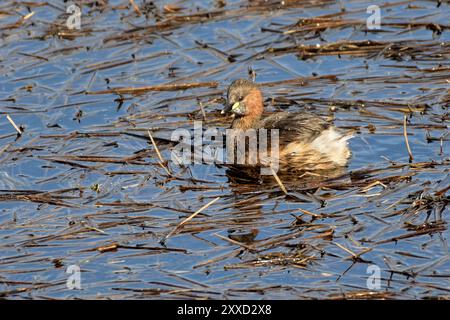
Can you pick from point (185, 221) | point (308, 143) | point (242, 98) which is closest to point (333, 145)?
point (308, 143)

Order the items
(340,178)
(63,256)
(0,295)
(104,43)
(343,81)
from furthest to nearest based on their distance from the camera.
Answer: (104,43) → (343,81) → (340,178) → (63,256) → (0,295)

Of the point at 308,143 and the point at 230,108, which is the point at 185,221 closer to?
the point at 308,143

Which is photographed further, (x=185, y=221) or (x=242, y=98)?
(x=242, y=98)

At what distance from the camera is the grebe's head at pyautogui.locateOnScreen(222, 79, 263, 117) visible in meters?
10.0

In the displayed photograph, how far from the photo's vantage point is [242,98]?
10039 mm

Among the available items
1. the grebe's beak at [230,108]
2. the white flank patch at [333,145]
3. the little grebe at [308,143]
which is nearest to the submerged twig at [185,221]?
the little grebe at [308,143]

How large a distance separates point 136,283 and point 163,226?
0.97 meters

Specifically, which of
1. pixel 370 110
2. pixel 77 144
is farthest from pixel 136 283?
pixel 370 110

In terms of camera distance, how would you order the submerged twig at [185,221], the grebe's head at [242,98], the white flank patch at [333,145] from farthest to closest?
the grebe's head at [242,98], the white flank patch at [333,145], the submerged twig at [185,221]

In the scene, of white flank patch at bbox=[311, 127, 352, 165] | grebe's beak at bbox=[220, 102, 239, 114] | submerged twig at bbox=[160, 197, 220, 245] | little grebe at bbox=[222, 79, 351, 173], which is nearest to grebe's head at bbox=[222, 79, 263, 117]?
grebe's beak at bbox=[220, 102, 239, 114]

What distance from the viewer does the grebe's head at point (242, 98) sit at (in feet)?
32.8

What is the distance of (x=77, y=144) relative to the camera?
9953 millimetres

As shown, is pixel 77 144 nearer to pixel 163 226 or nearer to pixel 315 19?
pixel 163 226

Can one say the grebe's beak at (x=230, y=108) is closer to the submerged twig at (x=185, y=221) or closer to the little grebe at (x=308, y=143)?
the little grebe at (x=308, y=143)
